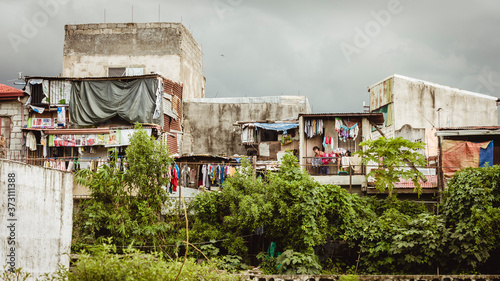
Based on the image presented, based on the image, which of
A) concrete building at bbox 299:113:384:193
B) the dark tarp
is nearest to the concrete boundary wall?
concrete building at bbox 299:113:384:193

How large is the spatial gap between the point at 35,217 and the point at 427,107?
65.6 feet

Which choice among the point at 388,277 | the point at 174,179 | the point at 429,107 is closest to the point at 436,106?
the point at 429,107

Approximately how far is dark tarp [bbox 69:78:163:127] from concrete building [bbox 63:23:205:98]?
3.52 metres

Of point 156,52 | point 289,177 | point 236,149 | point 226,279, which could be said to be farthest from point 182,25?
point 226,279

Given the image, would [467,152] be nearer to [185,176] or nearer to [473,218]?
[473,218]

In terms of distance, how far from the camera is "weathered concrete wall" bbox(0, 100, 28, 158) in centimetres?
2005

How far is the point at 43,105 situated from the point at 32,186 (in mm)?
10253

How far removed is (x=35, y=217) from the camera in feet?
36.2

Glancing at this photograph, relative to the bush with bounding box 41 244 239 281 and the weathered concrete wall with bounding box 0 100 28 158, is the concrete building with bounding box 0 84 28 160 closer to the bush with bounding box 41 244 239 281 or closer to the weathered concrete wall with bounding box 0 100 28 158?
the weathered concrete wall with bounding box 0 100 28 158

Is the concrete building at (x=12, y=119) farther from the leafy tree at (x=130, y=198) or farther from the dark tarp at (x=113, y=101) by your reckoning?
the leafy tree at (x=130, y=198)

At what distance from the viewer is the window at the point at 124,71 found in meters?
23.9

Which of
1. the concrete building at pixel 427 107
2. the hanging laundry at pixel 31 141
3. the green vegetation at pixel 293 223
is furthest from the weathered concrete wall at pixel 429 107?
the hanging laundry at pixel 31 141

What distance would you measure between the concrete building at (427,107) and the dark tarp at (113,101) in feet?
38.6

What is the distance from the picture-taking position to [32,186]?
11.0 meters
